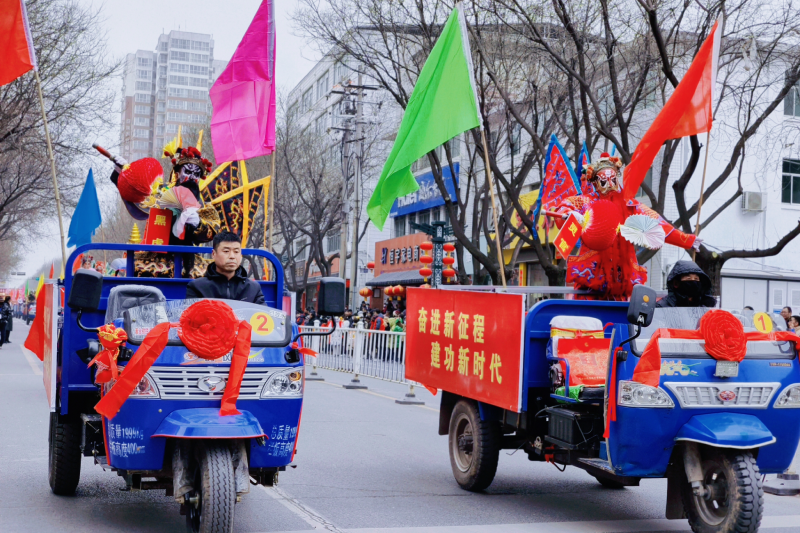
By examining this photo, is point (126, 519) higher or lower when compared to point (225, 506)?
lower

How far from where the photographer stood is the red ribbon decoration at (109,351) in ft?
17.9

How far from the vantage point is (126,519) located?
247 inches

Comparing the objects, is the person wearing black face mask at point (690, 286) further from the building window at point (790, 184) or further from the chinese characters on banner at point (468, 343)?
the building window at point (790, 184)

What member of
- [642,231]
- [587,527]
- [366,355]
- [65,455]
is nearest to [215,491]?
[65,455]

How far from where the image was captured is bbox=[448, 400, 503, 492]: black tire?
747 centimetres

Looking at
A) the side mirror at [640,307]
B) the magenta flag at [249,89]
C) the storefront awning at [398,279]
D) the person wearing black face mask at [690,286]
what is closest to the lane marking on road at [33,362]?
the magenta flag at [249,89]

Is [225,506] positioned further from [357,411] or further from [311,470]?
[357,411]

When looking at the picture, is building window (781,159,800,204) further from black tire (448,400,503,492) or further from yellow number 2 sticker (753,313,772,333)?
yellow number 2 sticker (753,313,772,333)

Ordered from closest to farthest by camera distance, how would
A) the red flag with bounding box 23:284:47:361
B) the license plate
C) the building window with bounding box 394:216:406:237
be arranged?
the license plate < the red flag with bounding box 23:284:47:361 < the building window with bounding box 394:216:406:237

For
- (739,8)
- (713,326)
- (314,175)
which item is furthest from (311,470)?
(314,175)

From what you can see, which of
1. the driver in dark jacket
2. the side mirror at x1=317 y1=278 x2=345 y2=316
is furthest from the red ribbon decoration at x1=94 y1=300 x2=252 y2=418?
the driver in dark jacket

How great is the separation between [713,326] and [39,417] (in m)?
8.86

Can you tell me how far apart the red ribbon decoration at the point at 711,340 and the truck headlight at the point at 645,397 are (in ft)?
0.13

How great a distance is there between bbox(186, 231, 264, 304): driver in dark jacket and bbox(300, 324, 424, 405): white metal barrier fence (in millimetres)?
9334
